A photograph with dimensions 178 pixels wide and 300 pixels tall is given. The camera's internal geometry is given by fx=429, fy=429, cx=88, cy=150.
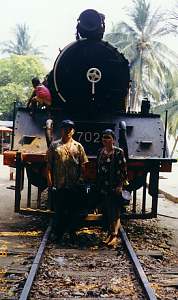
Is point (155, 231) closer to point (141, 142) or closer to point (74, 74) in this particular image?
point (141, 142)

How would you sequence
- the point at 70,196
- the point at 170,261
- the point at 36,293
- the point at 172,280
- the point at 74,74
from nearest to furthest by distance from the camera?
1. the point at 36,293
2. the point at 172,280
3. the point at 170,261
4. the point at 70,196
5. the point at 74,74

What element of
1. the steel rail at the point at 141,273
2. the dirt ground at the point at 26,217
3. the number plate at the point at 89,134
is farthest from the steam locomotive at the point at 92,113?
the steel rail at the point at 141,273

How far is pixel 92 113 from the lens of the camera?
23.2ft

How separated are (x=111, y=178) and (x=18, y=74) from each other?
113ft

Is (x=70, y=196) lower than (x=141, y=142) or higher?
lower

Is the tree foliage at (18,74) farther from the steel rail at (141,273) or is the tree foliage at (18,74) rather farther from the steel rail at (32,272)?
the steel rail at (141,273)

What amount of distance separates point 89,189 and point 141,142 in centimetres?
120

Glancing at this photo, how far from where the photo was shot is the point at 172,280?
4.28m

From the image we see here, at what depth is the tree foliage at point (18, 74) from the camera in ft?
123

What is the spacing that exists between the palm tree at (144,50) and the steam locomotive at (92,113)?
27626mm

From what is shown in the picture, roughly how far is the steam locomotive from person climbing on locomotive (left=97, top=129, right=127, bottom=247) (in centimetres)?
43

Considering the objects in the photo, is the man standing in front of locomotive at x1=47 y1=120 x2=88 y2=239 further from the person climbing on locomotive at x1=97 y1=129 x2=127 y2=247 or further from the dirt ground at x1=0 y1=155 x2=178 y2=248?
the dirt ground at x1=0 y1=155 x2=178 y2=248

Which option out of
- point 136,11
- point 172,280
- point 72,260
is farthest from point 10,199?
point 136,11

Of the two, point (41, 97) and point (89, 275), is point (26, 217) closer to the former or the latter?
point (41, 97)
